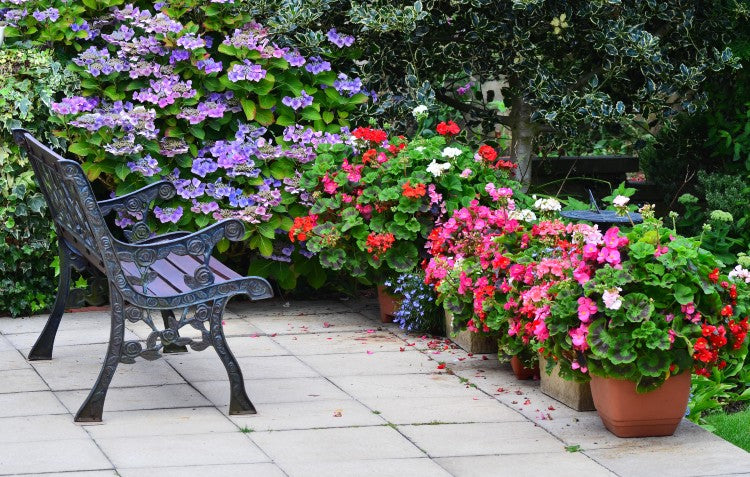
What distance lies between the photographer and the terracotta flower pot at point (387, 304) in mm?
6273

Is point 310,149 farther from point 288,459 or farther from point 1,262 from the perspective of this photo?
point 288,459

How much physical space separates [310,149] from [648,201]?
2812 millimetres

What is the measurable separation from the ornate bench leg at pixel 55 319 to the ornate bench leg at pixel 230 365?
1.23m

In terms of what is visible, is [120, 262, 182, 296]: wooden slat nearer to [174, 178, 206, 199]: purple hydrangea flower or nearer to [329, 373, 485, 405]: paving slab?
[329, 373, 485, 405]: paving slab

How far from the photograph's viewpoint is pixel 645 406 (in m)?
4.24

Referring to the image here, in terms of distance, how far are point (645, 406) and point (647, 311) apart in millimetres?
400

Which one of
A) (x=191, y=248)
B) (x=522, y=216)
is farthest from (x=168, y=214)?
(x=522, y=216)

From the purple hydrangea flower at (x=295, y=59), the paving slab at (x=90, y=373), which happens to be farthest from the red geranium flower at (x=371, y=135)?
the paving slab at (x=90, y=373)

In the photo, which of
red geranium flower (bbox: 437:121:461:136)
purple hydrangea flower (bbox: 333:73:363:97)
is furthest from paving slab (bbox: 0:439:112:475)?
purple hydrangea flower (bbox: 333:73:363:97)

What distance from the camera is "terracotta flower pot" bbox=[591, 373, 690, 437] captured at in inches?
167

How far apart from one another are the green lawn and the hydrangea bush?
261 cm

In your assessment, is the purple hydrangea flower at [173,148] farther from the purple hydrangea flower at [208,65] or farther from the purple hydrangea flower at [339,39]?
the purple hydrangea flower at [339,39]

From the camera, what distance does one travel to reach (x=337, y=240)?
6.16m

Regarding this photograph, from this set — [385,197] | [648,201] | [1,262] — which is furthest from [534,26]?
[1,262]
